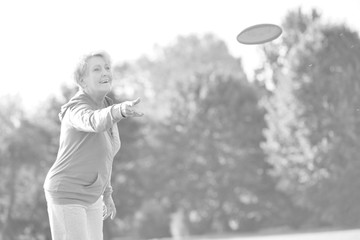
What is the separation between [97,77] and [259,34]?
16.3ft

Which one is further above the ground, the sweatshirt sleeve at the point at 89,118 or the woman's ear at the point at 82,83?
the woman's ear at the point at 82,83

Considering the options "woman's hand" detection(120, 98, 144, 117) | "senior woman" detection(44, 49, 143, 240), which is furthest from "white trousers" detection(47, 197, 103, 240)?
"woman's hand" detection(120, 98, 144, 117)

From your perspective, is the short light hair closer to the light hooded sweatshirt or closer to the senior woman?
the senior woman

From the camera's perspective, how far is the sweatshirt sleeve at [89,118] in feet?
10.8

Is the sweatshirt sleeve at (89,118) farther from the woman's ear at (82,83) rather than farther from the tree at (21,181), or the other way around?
the tree at (21,181)

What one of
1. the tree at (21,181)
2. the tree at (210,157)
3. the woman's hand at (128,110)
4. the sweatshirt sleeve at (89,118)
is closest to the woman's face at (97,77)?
the sweatshirt sleeve at (89,118)

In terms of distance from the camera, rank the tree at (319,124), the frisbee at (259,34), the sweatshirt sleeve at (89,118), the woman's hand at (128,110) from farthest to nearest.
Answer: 1. the tree at (319,124)
2. the frisbee at (259,34)
3. the sweatshirt sleeve at (89,118)
4. the woman's hand at (128,110)

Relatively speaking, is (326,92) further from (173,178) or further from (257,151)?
(173,178)

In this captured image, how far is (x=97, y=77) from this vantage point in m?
3.83

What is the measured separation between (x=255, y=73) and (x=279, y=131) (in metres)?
7.48

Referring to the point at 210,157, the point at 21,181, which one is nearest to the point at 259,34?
the point at 21,181

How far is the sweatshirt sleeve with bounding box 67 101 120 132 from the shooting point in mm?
3279

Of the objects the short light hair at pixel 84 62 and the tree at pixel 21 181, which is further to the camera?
the tree at pixel 21 181

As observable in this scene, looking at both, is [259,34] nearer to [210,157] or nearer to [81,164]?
[81,164]
